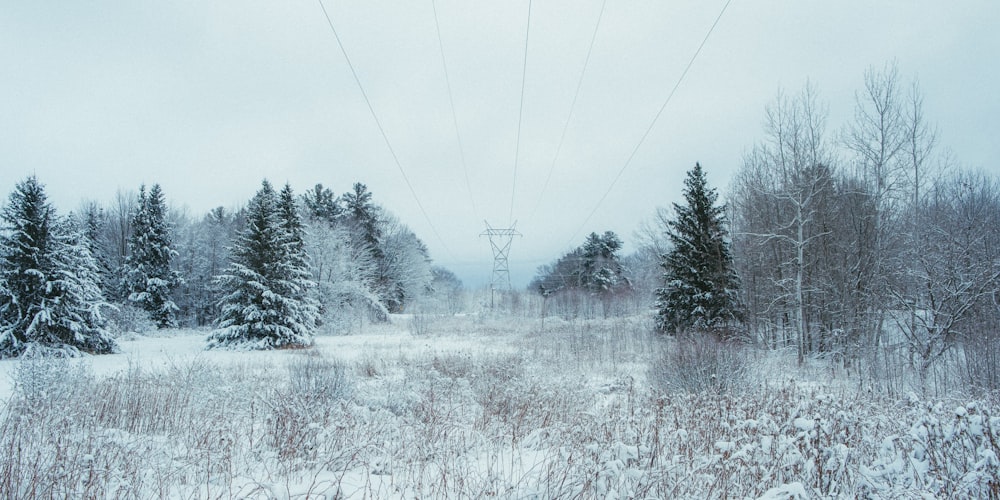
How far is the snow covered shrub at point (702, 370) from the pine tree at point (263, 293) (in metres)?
17.0

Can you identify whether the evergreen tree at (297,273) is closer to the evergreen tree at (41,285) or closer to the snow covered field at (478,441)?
the evergreen tree at (41,285)

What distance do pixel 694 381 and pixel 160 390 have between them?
1006 centimetres

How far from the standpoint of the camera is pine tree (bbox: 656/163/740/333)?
2111cm

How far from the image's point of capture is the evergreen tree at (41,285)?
15664mm

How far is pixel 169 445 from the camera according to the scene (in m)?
4.89

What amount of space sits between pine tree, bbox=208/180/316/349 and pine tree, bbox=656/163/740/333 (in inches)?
711

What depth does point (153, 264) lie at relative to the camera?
32812mm

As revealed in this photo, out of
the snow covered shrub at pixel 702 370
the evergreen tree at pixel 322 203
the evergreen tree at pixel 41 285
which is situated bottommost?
the snow covered shrub at pixel 702 370

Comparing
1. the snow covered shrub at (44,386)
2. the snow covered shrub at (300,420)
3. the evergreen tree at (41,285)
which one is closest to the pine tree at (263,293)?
the evergreen tree at (41,285)

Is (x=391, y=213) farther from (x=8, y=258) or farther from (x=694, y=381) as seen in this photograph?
(x=694, y=381)

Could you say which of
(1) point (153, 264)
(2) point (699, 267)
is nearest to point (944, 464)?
(2) point (699, 267)

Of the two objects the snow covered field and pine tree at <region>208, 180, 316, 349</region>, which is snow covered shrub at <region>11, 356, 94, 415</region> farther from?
pine tree at <region>208, 180, 316, 349</region>

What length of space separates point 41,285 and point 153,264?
18.9 meters

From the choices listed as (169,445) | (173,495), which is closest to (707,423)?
(173,495)
